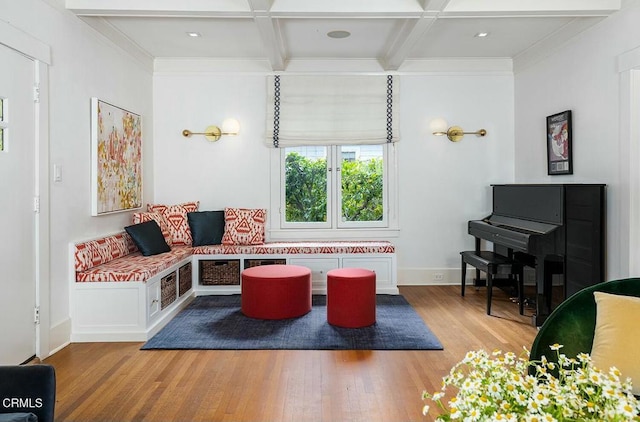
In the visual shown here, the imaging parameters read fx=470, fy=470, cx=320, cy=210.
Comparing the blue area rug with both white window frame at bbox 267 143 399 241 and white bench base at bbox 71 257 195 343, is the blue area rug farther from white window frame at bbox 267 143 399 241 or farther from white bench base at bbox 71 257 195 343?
white window frame at bbox 267 143 399 241

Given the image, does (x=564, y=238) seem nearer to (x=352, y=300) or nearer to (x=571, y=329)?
(x=352, y=300)

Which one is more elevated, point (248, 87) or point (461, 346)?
point (248, 87)

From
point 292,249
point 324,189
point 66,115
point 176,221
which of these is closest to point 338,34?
point 324,189

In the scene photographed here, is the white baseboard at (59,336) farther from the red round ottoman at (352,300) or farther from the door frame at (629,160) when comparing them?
the door frame at (629,160)

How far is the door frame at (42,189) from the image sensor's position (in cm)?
319

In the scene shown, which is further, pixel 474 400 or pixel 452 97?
pixel 452 97

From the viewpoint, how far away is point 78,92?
3.76m

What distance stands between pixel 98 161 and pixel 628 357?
12.8 ft

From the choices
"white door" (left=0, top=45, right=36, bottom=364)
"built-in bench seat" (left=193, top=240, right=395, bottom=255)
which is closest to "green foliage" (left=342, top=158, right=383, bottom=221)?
"built-in bench seat" (left=193, top=240, right=395, bottom=255)

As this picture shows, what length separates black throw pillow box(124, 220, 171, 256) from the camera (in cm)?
441

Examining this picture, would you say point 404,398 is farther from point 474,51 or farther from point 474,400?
point 474,51

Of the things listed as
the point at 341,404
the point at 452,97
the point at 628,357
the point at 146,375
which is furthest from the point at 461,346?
the point at 452,97

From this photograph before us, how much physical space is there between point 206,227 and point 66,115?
6.65ft

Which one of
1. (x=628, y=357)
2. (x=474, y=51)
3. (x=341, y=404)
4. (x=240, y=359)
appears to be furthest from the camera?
(x=474, y=51)
